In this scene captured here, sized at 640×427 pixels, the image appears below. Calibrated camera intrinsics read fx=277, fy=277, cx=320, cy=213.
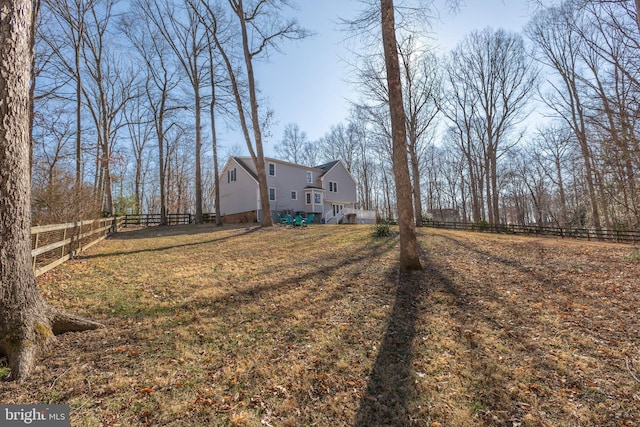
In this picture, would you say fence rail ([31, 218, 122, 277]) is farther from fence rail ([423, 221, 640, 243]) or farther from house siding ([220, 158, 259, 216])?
fence rail ([423, 221, 640, 243])

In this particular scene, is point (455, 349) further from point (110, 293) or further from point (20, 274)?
point (110, 293)

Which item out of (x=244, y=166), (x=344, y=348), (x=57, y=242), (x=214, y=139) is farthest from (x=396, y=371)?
(x=244, y=166)

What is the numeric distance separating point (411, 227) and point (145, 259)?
7.41 meters

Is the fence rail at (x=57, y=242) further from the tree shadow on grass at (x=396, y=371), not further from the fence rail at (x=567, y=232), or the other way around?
the fence rail at (x=567, y=232)

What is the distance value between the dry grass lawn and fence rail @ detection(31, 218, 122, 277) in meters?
0.38

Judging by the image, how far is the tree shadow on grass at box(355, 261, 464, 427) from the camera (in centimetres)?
256

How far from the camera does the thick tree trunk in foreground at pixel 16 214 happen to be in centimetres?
287

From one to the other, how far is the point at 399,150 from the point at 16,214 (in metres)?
6.36

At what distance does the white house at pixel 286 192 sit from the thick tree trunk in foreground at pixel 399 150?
17855mm

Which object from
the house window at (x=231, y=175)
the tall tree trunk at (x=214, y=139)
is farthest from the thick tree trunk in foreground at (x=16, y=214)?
the house window at (x=231, y=175)

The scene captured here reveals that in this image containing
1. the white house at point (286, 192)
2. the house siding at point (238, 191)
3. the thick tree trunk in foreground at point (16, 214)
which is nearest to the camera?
the thick tree trunk in foreground at point (16, 214)

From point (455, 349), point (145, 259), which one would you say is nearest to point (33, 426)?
point (455, 349)

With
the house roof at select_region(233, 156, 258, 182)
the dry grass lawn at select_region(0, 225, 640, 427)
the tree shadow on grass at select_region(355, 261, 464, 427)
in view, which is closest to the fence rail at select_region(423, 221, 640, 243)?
the dry grass lawn at select_region(0, 225, 640, 427)

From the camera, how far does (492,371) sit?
3.16m
